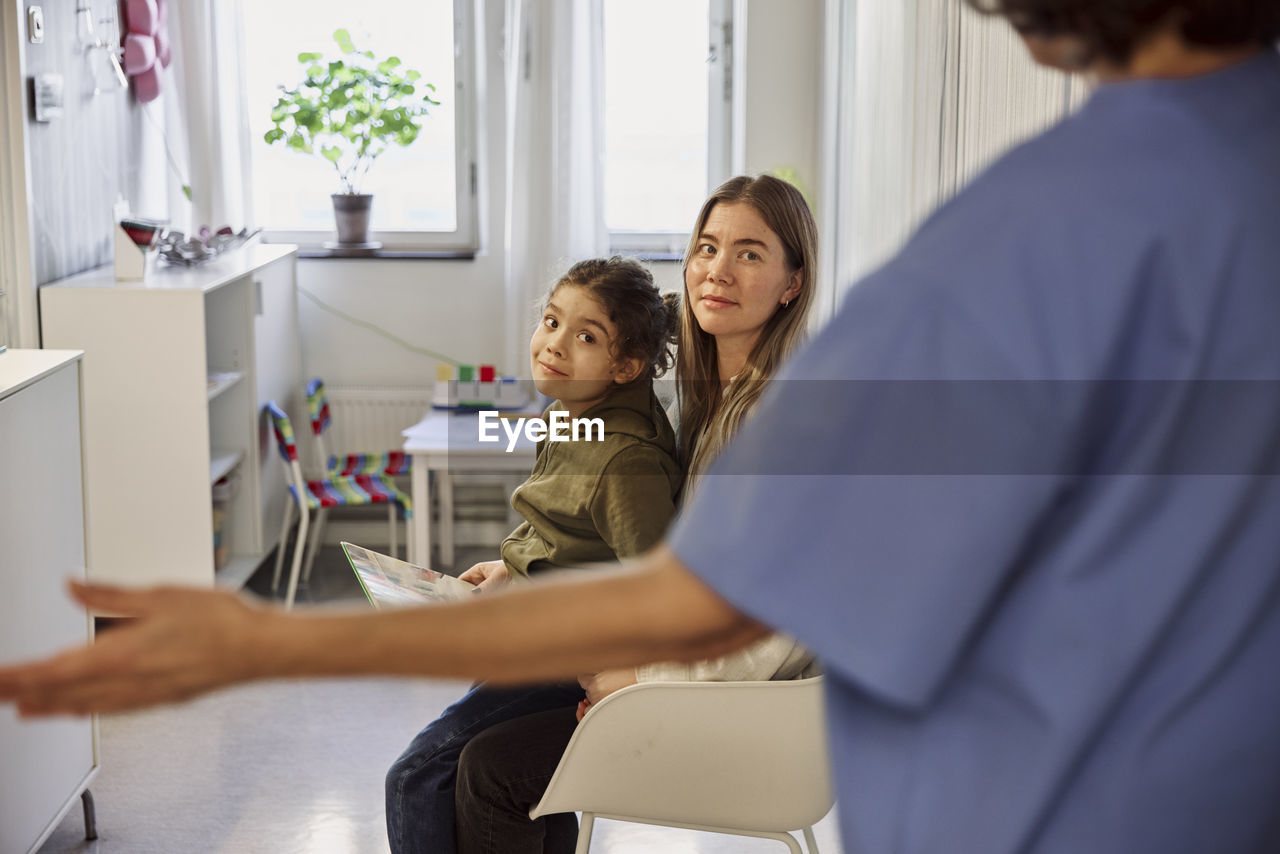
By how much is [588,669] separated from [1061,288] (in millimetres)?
272

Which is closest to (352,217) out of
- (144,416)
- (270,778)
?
(144,416)

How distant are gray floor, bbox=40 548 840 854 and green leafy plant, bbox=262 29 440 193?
183 centimetres

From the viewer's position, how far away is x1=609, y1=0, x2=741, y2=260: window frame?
4.37 metres

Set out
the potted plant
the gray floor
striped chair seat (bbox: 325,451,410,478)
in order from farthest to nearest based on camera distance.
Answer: the potted plant
striped chair seat (bbox: 325,451,410,478)
the gray floor

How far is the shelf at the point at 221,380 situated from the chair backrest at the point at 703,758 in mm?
2210

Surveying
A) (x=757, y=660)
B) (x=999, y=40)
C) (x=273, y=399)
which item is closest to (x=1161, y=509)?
(x=757, y=660)

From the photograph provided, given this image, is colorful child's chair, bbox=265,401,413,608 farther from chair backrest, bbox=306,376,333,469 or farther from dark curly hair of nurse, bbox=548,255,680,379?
dark curly hair of nurse, bbox=548,255,680,379

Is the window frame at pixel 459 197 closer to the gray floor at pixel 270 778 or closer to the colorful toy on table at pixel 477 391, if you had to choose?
the colorful toy on table at pixel 477 391

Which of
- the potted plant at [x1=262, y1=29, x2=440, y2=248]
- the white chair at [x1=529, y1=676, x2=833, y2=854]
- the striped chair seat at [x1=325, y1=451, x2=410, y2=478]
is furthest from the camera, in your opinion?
the potted plant at [x1=262, y1=29, x2=440, y2=248]

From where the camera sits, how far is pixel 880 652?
0.58m

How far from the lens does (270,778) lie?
2.83 m

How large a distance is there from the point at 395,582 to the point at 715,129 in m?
3.07

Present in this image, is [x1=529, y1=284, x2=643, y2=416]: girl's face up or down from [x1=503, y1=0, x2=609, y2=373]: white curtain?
down

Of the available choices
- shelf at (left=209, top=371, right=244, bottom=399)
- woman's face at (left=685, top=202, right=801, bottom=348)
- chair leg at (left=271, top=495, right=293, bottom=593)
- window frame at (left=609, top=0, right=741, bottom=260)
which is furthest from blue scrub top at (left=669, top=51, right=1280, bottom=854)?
window frame at (left=609, top=0, right=741, bottom=260)
